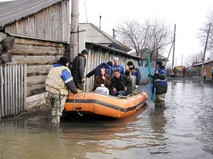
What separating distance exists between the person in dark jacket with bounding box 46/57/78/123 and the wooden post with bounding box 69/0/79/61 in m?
2.76

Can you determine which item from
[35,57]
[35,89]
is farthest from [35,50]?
[35,89]

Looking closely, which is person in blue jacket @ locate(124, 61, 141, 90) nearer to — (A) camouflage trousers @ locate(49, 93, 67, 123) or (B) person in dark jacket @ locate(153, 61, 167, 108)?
(B) person in dark jacket @ locate(153, 61, 167, 108)

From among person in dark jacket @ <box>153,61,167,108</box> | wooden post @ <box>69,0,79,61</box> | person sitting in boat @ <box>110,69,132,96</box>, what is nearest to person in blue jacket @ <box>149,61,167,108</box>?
person in dark jacket @ <box>153,61,167,108</box>

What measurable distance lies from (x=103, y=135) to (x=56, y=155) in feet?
6.06

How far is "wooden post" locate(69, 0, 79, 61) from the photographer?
10406 millimetres

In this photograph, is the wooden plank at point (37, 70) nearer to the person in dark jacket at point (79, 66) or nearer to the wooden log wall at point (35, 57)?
the wooden log wall at point (35, 57)

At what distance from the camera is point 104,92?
30.4 ft

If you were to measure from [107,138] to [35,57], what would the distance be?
177 inches

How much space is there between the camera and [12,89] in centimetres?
862

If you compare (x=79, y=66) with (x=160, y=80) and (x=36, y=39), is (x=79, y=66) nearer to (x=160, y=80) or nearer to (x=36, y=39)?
(x=36, y=39)

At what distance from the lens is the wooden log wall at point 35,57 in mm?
9203

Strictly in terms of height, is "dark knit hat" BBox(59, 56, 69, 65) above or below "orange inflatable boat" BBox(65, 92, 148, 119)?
above

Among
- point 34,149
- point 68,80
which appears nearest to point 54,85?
point 68,80

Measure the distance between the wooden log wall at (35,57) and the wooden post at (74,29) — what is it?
2.55ft
